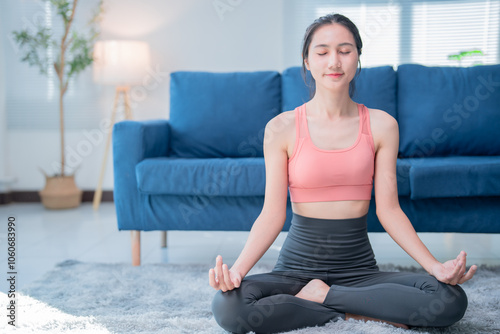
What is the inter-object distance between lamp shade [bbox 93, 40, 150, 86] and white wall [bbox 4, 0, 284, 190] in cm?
36

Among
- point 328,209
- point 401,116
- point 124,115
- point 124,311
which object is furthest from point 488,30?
point 124,311

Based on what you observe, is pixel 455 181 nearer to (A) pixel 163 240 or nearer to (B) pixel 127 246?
(A) pixel 163 240

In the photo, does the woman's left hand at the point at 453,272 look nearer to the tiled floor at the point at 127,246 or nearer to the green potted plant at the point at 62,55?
the tiled floor at the point at 127,246

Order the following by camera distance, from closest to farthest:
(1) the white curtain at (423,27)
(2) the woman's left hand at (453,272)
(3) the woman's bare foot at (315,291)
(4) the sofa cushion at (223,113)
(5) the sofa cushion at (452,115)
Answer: (2) the woman's left hand at (453,272), (3) the woman's bare foot at (315,291), (5) the sofa cushion at (452,115), (4) the sofa cushion at (223,113), (1) the white curtain at (423,27)

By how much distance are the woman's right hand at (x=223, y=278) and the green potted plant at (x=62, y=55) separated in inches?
114

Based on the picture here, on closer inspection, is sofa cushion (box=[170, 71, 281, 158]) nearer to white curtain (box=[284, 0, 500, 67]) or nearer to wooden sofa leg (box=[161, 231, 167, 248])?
wooden sofa leg (box=[161, 231, 167, 248])

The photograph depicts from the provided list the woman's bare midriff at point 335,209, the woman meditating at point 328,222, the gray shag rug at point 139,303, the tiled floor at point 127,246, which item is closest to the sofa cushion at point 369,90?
the tiled floor at point 127,246

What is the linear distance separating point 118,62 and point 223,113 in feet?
→ 4.84

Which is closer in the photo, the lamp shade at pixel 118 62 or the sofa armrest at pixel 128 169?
the sofa armrest at pixel 128 169

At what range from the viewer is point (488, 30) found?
4.08m

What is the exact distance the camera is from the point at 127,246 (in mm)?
2684

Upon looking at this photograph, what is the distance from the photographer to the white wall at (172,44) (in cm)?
412

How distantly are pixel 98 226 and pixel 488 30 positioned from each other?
3509mm

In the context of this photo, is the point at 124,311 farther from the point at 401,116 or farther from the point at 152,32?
the point at 152,32
